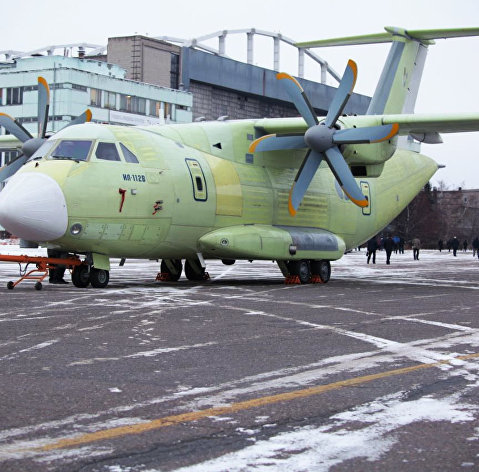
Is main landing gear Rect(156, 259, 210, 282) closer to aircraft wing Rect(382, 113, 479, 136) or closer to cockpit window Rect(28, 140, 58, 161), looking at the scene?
cockpit window Rect(28, 140, 58, 161)

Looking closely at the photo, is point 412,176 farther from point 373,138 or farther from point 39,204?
point 39,204

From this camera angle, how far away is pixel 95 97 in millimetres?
72875

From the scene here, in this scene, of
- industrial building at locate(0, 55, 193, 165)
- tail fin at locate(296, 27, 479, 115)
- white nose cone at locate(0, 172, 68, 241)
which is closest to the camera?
white nose cone at locate(0, 172, 68, 241)

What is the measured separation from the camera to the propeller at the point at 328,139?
63.0 ft

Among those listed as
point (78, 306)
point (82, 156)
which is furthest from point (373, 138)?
point (78, 306)

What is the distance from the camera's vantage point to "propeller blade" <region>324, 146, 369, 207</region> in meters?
19.2

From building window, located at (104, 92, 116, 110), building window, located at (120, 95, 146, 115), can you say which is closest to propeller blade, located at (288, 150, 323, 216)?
building window, located at (104, 92, 116, 110)

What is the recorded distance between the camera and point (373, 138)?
19.1m

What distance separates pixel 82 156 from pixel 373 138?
6775 millimetres

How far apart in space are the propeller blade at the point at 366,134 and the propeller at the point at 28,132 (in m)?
6.22

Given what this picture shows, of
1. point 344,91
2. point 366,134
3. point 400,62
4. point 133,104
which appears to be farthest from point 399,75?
point 133,104

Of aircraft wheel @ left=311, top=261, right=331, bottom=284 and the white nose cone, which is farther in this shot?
aircraft wheel @ left=311, top=261, right=331, bottom=284

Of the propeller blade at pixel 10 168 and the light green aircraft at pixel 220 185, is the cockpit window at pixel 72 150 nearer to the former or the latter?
the light green aircraft at pixel 220 185

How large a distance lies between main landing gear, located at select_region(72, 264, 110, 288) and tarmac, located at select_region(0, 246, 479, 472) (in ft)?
16.2
